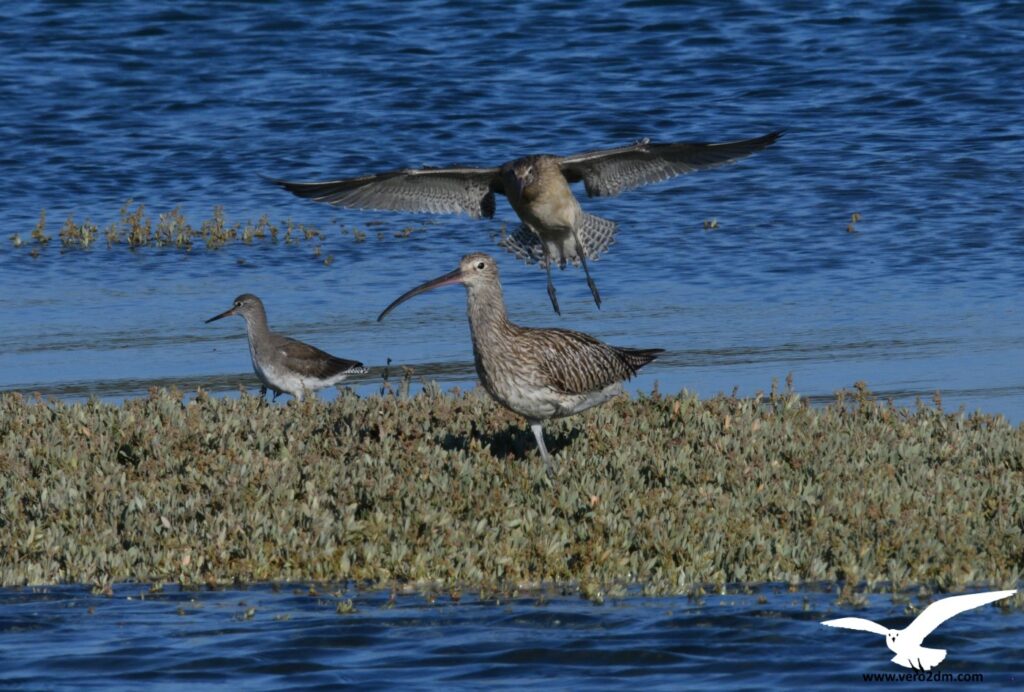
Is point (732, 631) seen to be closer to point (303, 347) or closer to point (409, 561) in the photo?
point (409, 561)

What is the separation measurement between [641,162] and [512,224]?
821 centimetres

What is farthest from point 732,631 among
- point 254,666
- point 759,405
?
point 759,405

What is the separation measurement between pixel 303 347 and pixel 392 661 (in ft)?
22.4

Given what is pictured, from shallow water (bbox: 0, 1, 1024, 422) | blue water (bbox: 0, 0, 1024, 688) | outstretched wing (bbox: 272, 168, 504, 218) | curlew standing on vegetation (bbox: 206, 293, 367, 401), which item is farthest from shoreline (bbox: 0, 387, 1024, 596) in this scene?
outstretched wing (bbox: 272, 168, 504, 218)

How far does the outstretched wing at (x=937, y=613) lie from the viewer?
7.11 metres

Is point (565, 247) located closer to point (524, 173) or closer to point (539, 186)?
point (539, 186)

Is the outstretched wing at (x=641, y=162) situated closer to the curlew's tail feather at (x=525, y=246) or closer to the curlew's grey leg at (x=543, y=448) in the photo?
the curlew's tail feather at (x=525, y=246)

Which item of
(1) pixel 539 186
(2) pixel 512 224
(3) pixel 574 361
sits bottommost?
(3) pixel 574 361

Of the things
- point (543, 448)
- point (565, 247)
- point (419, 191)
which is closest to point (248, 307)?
point (419, 191)

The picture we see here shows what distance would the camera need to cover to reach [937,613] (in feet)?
→ 23.5

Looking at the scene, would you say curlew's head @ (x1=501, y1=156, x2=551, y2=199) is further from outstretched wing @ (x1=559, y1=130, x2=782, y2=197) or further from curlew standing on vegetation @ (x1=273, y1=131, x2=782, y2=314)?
outstretched wing @ (x1=559, y1=130, x2=782, y2=197)

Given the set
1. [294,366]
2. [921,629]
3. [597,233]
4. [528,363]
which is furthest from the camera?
[597,233]

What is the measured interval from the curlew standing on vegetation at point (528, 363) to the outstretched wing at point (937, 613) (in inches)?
125

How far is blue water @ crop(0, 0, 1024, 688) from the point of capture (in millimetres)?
7559
